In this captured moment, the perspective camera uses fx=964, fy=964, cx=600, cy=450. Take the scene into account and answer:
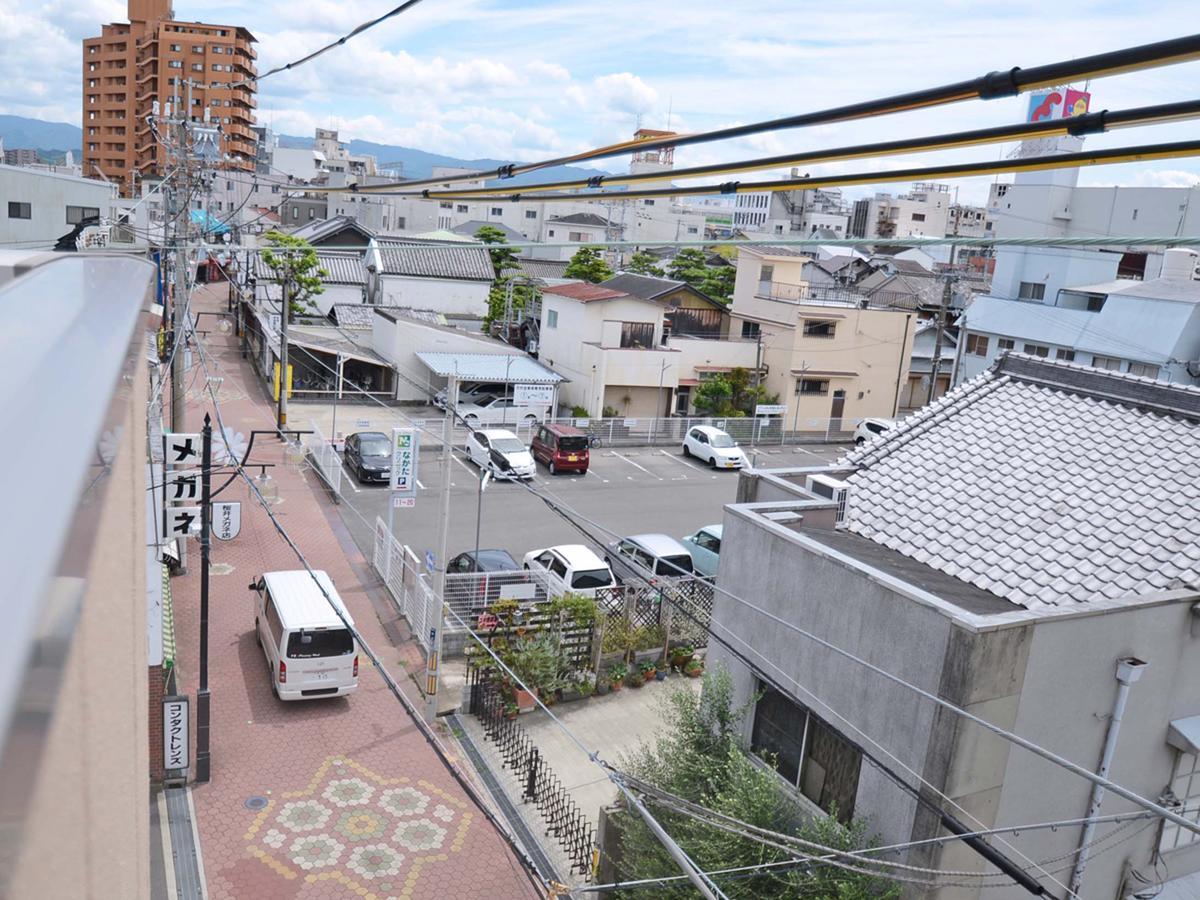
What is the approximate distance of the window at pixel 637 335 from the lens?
31.6 m

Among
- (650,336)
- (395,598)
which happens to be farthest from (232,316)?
(395,598)

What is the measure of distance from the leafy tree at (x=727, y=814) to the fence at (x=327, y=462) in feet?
45.1

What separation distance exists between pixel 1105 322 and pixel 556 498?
62.1 feet

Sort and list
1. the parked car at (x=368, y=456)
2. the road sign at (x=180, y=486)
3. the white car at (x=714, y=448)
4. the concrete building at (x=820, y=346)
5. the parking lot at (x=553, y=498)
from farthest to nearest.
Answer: the concrete building at (x=820, y=346) < the white car at (x=714, y=448) < the parked car at (x=368, y=456) < the parking lot at (x=553, y=498) < the road sign at (x=180, y=486)

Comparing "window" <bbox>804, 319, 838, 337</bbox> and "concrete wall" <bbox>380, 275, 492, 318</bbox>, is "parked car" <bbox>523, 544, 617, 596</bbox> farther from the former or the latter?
"concrete wall" <bbox>380, 275, 492, 318</bbox>

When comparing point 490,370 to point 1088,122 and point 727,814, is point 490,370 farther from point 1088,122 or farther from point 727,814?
point 1088,122

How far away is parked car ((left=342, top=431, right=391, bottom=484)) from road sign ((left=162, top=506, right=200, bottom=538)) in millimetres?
10123

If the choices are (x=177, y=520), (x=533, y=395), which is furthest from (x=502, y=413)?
(x=177, y=520)

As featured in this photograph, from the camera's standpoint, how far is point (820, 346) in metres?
33.2

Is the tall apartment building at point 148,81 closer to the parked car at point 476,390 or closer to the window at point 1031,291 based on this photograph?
the parked car at point 476,390

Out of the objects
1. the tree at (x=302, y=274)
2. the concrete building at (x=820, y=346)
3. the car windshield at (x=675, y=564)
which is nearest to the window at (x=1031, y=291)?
the concrete building at (x=820, y=346)

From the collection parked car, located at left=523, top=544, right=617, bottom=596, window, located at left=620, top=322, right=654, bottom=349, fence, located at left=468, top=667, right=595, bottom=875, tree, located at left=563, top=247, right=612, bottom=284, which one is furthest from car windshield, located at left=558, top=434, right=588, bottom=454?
tree, located at left=563, top=247, right=612, bottom=284

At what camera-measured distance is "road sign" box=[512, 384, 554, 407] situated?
30125mm

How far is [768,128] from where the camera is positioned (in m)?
3.43
